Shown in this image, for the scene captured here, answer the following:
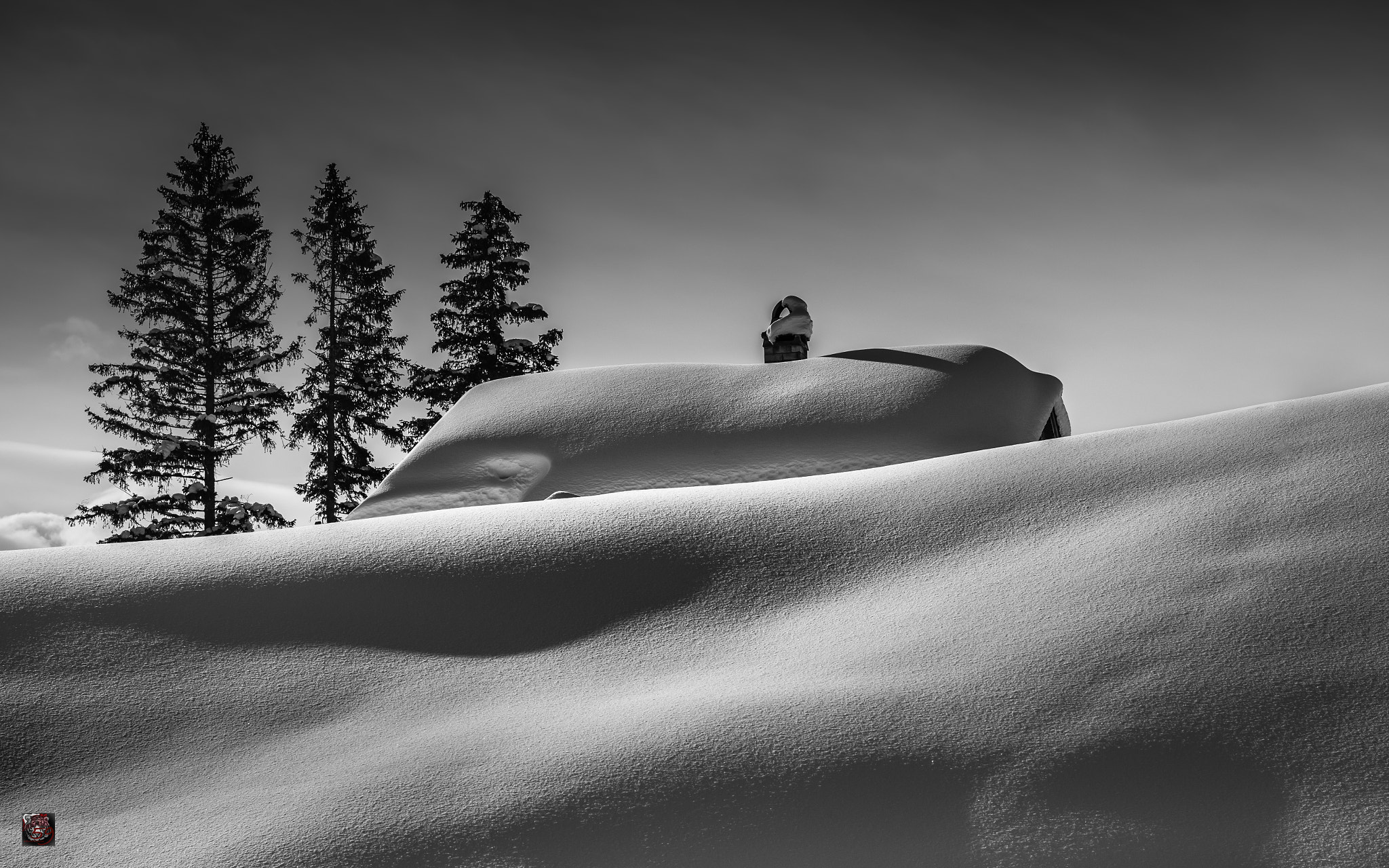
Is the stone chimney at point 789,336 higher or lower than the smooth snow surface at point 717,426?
higher

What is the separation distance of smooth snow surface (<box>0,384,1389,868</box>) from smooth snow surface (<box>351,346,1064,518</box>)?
428cm

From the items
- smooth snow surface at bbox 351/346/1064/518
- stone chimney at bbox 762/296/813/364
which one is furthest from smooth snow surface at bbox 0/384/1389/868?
stone chimney at bbox 762/296/813/364

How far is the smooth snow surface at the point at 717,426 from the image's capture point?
10727mm

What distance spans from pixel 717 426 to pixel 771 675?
6979 mm

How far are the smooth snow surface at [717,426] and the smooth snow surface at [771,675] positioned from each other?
428 cm

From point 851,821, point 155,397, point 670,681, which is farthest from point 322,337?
point 851,821

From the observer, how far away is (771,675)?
439cm

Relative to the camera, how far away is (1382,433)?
5395 mm

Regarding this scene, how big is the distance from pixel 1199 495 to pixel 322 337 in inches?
718

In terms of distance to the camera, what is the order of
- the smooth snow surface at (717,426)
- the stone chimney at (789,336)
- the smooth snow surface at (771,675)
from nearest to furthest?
1. the smooth snow surface at (771,675)
2. the smooth snow surface at (717,426)
3. the stone chimney at (789,336)

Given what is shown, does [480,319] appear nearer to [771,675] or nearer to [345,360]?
[345,360]

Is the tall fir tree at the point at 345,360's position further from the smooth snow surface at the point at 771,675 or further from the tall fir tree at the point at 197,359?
the smooth snow surface at the point at 771,675

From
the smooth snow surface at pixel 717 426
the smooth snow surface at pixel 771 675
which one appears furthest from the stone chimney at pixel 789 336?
the smooth snow surface at pixel 771 675

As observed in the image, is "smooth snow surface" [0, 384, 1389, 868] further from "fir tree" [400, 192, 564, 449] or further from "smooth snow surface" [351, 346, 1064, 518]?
"fir tree" [400, 192, 564, 449]
